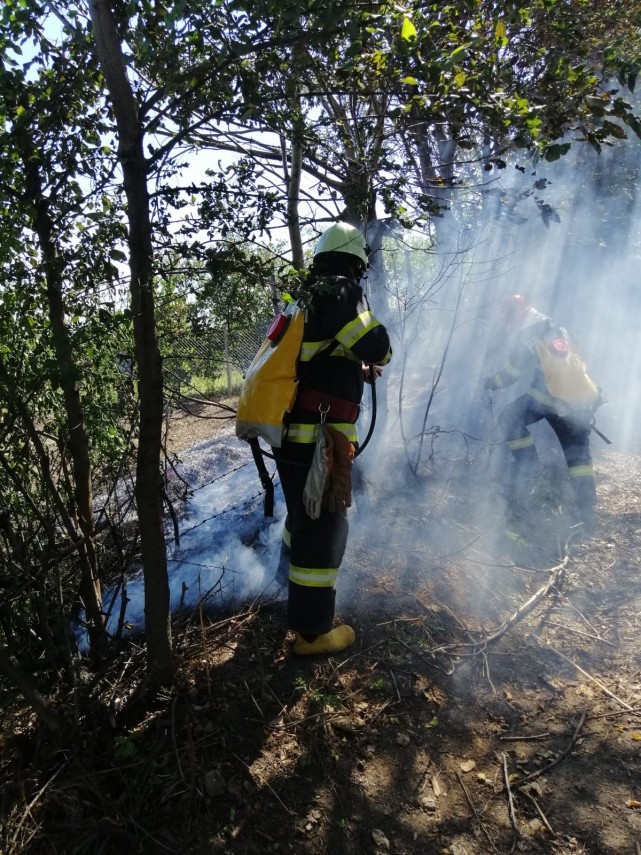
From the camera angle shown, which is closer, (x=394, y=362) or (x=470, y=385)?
(x=394, y=362)

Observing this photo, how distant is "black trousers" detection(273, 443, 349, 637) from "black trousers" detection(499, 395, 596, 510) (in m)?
2.44

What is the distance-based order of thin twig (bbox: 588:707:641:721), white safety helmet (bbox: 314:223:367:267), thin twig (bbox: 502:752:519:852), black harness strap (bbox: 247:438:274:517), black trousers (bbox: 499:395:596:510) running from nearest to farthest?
thin twig (bbox: 502:752:519:852), thin twig (bbox: 588:707:641:721), white safety helmet (bbox: 314:223:367:267), black harness strap (bbox: 247:438:274:517), black trousers (bbox: 499:395:596:510)

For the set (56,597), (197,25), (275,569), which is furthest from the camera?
(275,569)

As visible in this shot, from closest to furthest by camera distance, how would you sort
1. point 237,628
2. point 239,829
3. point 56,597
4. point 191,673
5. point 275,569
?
point 239,829, point 56,597, point 191,673, point 237,628, point 275,569

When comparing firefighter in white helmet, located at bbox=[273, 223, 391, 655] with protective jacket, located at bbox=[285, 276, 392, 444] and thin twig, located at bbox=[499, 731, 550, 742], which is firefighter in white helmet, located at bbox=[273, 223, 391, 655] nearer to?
protective jacket, located at bbox=[285, 276, 392, 444]

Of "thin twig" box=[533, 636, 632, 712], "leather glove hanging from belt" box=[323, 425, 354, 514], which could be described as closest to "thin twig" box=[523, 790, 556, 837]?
"thin twig" box=[533, 636, 632, 712]

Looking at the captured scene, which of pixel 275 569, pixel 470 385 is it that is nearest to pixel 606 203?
pixel 470 385

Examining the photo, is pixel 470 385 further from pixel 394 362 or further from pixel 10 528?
pixel 10 528

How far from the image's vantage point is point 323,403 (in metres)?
2.74

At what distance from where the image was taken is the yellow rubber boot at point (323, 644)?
2.74 meters

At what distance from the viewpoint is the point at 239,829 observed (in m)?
1.93

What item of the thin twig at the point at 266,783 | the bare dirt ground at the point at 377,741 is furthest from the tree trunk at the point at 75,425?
the thin twig at the point at 266,783

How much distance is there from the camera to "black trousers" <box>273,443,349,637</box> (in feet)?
8.81

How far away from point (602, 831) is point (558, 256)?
6620mm
